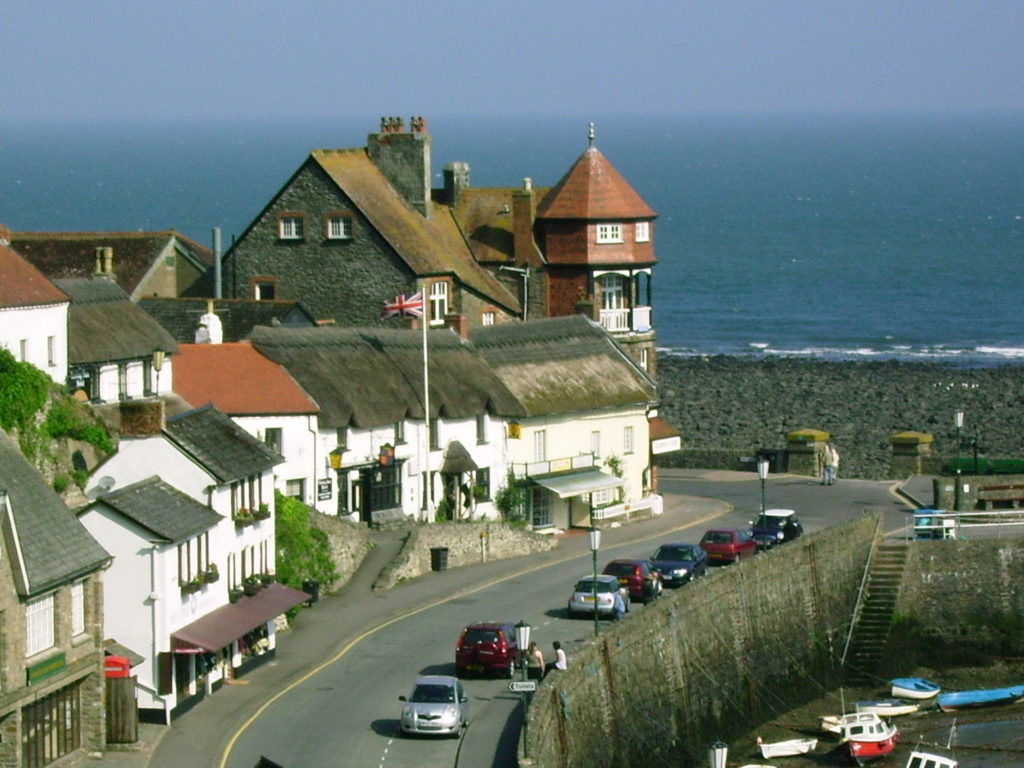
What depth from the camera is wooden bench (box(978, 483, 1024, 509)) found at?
7525 cm

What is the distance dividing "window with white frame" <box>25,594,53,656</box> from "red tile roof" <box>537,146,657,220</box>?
4583cm

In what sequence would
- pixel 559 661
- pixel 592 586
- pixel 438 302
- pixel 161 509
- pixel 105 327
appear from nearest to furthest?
pixel 559 661 < pixel 161 509 < pixel 592 586 < pixel 105 327 < pixel 438 302

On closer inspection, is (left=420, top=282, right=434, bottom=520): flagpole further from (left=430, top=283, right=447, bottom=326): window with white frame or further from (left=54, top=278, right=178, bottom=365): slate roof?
(left=430, top=283, right=447, bottom=326): window with white frame

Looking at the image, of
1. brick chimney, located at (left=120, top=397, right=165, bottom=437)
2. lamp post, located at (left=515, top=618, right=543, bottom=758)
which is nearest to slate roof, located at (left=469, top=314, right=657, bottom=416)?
brick chimney, located at (left=120, top=397, right=165, bottom=437)

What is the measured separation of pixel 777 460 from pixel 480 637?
4030cm

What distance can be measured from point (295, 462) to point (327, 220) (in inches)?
744

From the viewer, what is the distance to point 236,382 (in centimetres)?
6925

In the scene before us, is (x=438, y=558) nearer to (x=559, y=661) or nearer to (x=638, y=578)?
(x=638, y=578)

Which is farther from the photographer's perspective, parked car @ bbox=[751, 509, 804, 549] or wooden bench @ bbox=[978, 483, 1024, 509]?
wooden bench @ bbox=[978, 483, 1024, 509]

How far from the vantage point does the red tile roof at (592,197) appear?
292ft

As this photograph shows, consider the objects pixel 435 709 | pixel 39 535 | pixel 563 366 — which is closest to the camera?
pixel 39 535

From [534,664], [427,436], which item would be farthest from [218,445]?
[427,436]

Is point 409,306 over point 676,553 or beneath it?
over

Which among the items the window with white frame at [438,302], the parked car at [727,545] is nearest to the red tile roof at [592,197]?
the window with white frame at [438,302]
